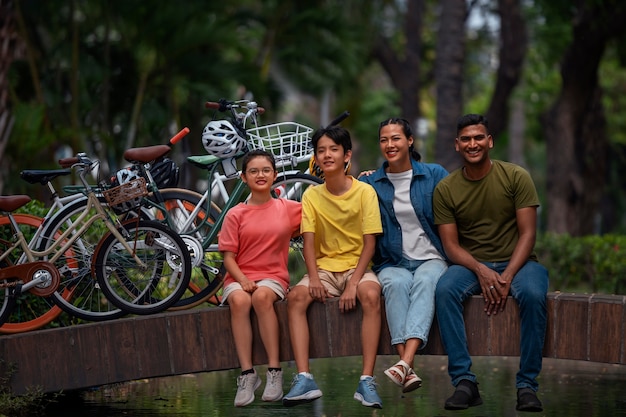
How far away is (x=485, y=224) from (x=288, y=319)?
141 centimetres

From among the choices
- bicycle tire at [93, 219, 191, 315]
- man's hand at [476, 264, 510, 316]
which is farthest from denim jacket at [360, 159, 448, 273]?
bicycle tire at [93, 219, 191, 315]

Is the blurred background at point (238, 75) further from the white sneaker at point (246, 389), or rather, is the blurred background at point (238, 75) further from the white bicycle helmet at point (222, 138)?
the white sneaker at point (246, 389)

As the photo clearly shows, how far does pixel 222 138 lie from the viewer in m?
8.21

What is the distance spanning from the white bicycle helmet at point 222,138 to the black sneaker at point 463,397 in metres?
2.30

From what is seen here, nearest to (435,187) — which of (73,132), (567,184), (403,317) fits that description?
(403,317)

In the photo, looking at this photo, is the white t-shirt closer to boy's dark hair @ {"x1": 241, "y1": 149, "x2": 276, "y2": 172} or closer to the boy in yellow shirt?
the boy in yellow shirt

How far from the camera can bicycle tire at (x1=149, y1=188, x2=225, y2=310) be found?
8.23m

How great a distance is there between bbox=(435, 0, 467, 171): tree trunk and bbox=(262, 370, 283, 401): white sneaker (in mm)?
11137

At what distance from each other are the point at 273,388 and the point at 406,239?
1.29 metres

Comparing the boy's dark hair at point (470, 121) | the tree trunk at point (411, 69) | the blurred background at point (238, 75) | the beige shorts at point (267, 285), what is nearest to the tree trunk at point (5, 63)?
the blurred background at point (238, 75)

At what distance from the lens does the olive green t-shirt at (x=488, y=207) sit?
746cm

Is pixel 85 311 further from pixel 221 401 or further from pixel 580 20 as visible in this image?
pixel 580 20

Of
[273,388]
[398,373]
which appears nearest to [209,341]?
[273,388]

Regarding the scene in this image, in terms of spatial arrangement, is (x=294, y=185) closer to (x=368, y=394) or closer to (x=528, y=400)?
(x=368, y=394)
